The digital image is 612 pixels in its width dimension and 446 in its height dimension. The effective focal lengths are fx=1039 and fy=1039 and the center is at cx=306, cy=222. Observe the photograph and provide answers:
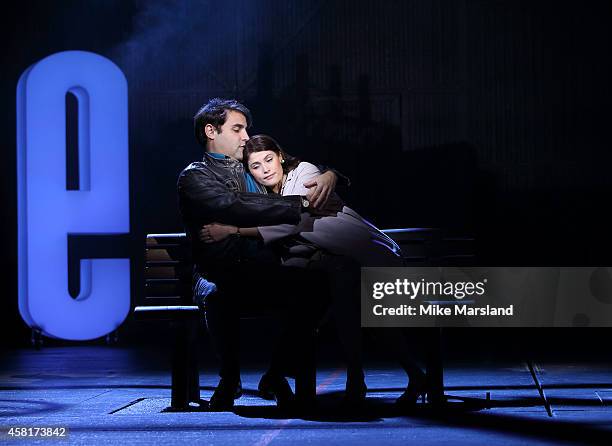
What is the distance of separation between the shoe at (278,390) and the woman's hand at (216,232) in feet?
2.00

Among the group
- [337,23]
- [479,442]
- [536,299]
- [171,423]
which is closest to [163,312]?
[171,423]

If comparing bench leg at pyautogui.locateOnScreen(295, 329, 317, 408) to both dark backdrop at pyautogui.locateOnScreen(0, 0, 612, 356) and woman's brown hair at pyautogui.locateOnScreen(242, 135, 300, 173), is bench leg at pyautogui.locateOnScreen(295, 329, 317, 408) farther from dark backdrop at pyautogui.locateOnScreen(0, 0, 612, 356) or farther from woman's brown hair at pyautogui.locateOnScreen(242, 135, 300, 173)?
dark backdrop at pyautogui.locateOnScreen(0, 0, 612, 356)

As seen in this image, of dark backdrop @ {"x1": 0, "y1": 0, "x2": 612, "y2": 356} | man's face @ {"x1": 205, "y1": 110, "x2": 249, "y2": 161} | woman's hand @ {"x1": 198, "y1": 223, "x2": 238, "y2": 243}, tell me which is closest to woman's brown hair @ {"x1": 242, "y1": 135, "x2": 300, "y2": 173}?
man's face @ {"x1": 205, "y1": 110, "x2": 249, "y2": 161}

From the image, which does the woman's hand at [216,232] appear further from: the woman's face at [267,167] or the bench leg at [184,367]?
the bench leg at [184,367]

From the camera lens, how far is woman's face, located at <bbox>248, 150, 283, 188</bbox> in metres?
4.45

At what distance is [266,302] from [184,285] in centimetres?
61

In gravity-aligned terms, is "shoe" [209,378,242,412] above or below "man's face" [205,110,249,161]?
below

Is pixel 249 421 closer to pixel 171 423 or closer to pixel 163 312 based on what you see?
pixel 171 423

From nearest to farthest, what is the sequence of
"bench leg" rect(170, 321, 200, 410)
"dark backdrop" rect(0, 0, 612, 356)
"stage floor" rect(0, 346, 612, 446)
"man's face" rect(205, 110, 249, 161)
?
"stage floor" rect(0, 346, 612, 446), "man's face" rect(205, 110, 249, 161), "bench leg" rect(170, 321, 200, 410), "dark backdrop" rect(0, 0, 612, 356)

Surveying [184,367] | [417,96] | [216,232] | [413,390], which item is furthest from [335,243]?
[417,96]

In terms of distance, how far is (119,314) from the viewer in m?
9.18

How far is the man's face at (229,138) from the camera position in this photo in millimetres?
4582

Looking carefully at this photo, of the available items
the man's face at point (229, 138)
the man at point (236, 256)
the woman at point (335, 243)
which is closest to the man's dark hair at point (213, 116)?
the man's face at point (229, 138)

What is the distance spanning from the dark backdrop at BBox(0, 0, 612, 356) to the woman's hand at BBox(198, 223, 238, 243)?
22.5 feet
